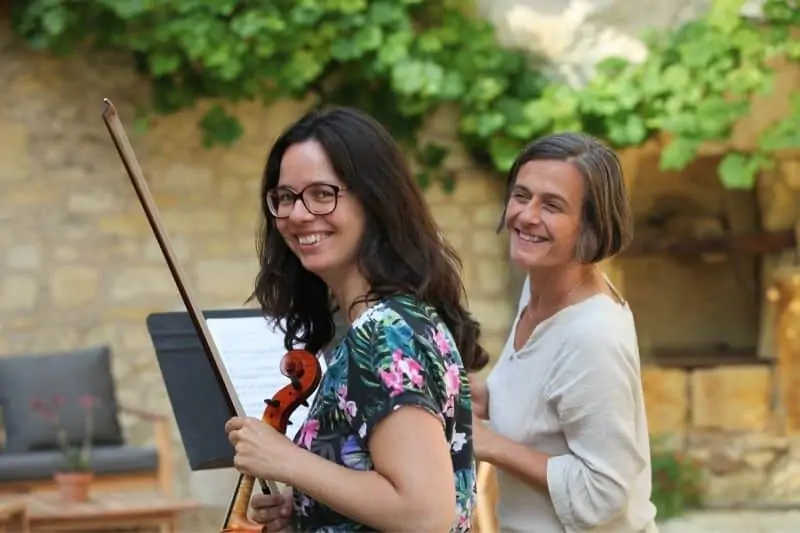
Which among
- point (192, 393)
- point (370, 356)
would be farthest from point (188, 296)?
point (192, 393)

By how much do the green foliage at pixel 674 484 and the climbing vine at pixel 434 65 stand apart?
1.29 m

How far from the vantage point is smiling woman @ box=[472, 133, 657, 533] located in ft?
6.72

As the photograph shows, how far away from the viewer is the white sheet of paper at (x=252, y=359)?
236 centimetres

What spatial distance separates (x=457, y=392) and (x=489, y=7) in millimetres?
4368

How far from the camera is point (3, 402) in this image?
583cm

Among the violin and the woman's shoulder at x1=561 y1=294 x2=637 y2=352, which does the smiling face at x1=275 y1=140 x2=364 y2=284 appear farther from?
the woman's shoulder at x1=561 y1=294 x2=637 y2=352

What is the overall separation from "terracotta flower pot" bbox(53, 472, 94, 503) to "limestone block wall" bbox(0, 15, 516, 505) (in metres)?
0.71

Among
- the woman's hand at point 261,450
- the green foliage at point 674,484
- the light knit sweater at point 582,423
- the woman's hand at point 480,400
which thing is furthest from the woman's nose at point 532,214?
the green foliage at point 674,484

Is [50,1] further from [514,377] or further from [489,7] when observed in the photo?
[514,377]

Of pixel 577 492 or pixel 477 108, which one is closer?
pixel 577 492

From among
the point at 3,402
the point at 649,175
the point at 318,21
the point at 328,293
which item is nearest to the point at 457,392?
the point at 328,293

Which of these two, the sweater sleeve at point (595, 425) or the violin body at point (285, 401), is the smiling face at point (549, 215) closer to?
the sweater sleeve at point (595, 425)

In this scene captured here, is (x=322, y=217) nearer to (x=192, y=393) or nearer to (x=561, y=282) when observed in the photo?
(x=561, y=282)

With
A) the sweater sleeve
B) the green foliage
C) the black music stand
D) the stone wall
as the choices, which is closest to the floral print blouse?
the sweater sleeve
